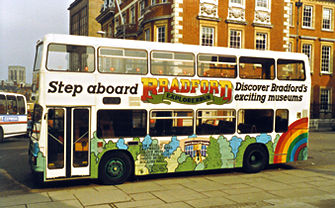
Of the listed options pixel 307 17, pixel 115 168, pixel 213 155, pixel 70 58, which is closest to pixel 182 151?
pixel 213 155

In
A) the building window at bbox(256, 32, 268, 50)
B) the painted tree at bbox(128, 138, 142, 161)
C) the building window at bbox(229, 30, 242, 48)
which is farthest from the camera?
the building window at bbox(256, 32, 268, 50)

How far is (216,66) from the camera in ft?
38.3

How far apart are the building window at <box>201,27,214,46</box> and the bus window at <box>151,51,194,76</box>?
17639mm

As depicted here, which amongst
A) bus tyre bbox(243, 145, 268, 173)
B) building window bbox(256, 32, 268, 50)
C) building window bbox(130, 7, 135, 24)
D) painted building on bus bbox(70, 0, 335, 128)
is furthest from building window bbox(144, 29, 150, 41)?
bus tyre bbox(243, 145, 268, 173)

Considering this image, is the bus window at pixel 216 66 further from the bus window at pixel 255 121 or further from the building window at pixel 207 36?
the building window at pixel 207 36

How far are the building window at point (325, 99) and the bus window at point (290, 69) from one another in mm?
26786

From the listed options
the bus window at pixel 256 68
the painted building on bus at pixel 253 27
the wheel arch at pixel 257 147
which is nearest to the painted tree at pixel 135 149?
the wheel arch at pixel 257 147

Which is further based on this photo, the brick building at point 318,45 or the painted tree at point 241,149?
the brick building at point 318,45

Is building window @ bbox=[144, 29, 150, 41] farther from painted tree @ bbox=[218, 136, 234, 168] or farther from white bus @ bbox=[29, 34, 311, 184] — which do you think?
painted tree @ bbox=[218, 136, 234, 168]

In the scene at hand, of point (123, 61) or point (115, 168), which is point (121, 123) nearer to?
point (115, 168)

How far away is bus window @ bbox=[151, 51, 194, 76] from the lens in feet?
35.6

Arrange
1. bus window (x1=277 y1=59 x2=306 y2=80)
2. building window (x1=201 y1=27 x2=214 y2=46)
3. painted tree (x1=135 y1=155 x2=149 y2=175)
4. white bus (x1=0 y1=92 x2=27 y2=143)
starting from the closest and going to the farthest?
1. painted tree (x1=135 y1=155 x2=149 y2=175)
2. bus window (x1=277 y1=59 x2=306 y2=80)
3. white bus (x1=0 y1=92 x2=27 y2=143)
4. building window (x1=201 y1=27 x2=214 y2=46)

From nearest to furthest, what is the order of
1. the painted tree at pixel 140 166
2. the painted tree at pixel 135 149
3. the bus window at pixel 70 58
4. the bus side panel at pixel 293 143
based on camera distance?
the bus window at pixel 70 58 < the painted tree at pixel 135 149 < the painted tree at pixel 140 166 < the bus side panel at pixel 293 143

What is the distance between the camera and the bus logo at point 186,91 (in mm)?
10797
